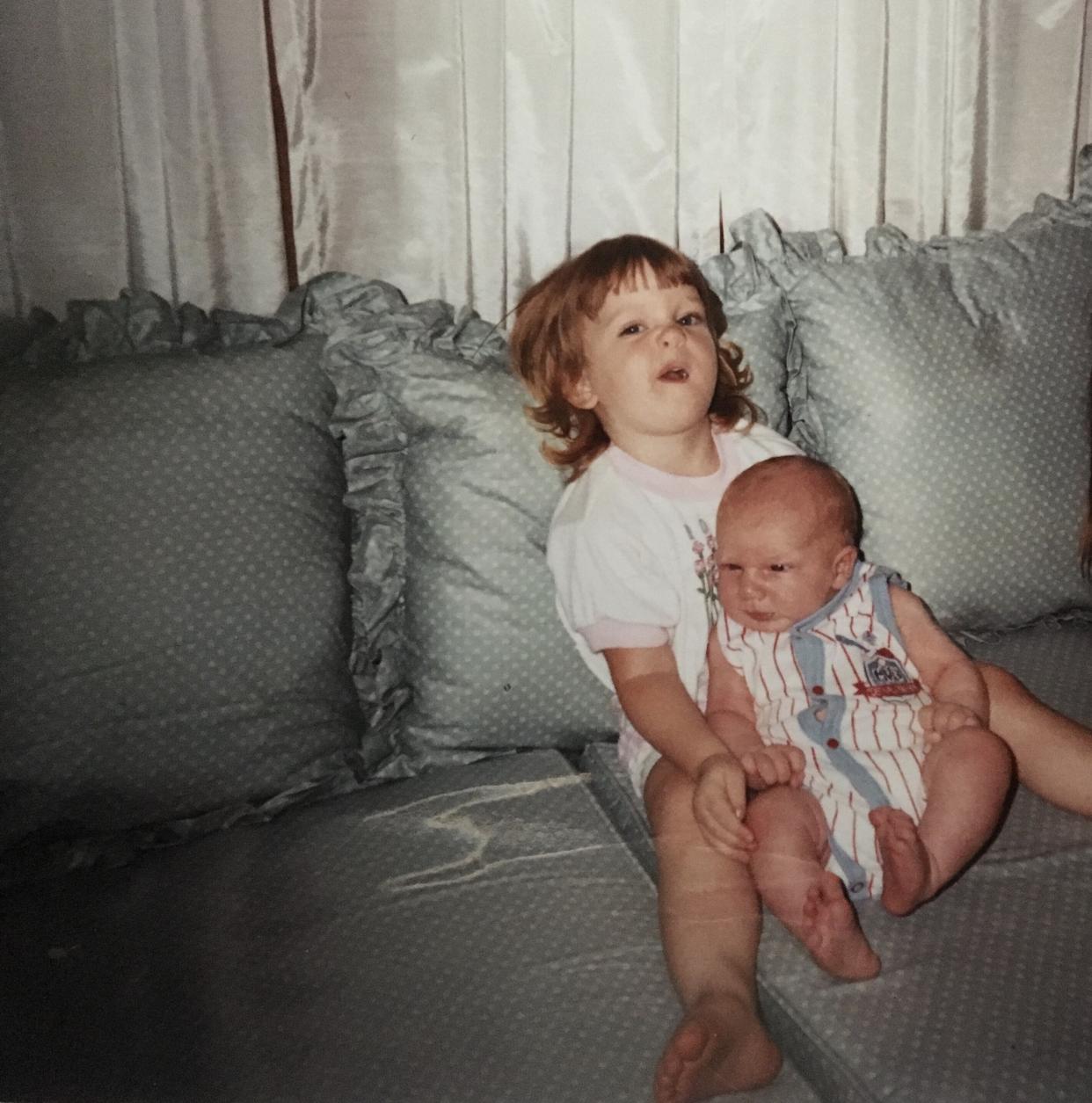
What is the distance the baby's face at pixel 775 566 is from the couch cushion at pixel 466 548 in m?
0.21

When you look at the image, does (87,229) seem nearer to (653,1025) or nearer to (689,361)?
(689,361)

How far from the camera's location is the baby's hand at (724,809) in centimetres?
91

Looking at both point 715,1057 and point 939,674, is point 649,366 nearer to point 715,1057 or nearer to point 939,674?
point 939,674

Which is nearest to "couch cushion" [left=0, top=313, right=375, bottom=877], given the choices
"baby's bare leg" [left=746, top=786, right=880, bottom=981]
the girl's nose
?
the girl's nose

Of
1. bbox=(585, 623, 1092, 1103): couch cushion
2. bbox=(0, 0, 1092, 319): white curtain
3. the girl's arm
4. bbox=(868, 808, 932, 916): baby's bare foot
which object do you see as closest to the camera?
bbox=(585, 623, 1092, 1103): couch cushion

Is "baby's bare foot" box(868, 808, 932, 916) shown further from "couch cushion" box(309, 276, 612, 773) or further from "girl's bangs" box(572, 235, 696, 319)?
"girl's bangs" box(572, 235, 696, 319)

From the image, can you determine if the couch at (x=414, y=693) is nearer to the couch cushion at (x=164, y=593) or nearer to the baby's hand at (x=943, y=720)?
the couch cushion at (x=164, y=593)

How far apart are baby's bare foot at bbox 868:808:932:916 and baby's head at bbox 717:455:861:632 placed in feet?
0.77

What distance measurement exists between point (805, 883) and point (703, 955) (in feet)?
0.33

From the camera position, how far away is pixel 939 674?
1.06 metres

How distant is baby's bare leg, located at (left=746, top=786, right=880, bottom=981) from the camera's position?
857 millimetres

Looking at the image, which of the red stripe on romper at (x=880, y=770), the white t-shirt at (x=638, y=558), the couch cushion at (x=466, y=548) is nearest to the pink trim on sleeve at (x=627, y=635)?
the white t-shirt at (x=638, y=558)

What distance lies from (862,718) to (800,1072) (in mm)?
314

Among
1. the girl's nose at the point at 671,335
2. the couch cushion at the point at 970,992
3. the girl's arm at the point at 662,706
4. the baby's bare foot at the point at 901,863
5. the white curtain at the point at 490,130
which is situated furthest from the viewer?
the white curtain at the point at 490,130
